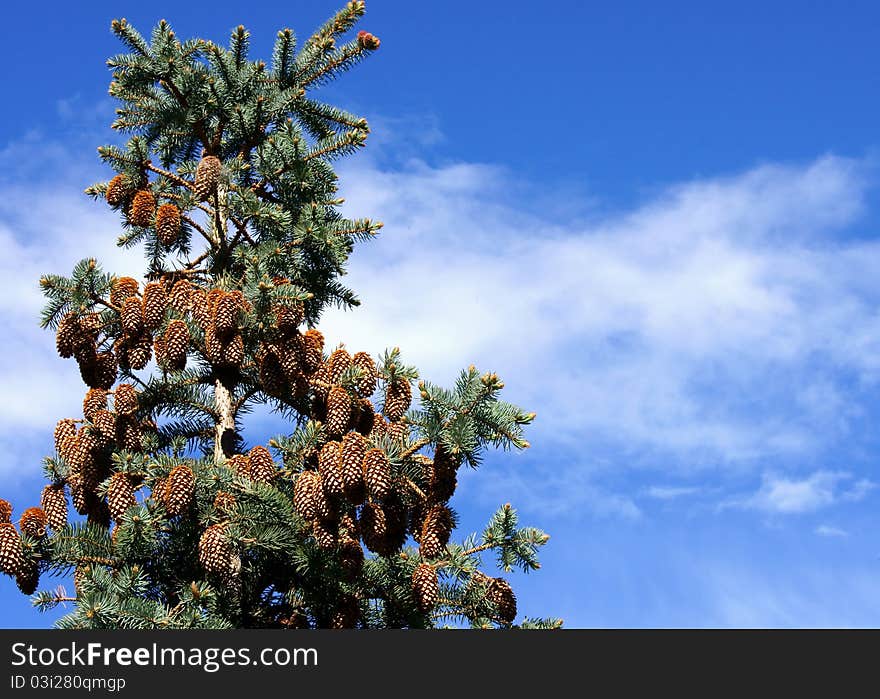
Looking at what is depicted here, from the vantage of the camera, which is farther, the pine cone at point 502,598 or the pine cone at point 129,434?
the pine cone at point 129,434

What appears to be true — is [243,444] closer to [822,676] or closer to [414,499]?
[414,499]

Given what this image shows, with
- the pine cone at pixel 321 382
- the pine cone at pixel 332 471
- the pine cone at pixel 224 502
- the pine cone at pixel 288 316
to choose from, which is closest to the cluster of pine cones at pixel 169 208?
the pine cone at pixel 288 316

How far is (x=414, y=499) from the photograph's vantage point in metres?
6.19

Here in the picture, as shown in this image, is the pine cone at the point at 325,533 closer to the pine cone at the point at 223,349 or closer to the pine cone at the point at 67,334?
the pine cone at the point at 223,349

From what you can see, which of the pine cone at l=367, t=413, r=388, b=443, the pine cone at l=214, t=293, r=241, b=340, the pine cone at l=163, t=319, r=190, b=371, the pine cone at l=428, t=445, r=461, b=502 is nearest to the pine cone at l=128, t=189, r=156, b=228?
the pine cone at l=163, t=319, r=190, b=371

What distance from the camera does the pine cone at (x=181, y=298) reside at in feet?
24.6

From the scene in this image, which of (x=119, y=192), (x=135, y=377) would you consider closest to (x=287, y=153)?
(x=119, y=192)

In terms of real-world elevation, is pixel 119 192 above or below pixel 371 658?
above

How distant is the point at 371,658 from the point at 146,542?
1998 mm

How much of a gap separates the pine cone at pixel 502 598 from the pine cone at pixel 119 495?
273 centimetres

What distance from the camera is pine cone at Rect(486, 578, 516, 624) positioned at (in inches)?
251

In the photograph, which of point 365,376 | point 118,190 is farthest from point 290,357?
point 118,190

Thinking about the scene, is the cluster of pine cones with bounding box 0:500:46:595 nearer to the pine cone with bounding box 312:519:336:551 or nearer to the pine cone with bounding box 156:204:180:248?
the pine cone with bounding box 312:519:336:551

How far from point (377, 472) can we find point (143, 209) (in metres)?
4.05
